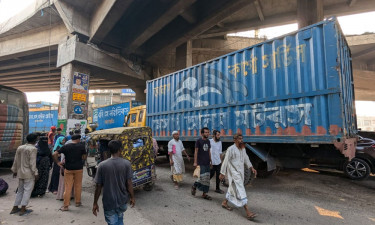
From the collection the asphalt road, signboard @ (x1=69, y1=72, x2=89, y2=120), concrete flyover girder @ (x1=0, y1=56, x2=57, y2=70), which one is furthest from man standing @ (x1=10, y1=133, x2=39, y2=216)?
concrete flyover girder @ (x1=0, y1=56, x2=57, y2=70)

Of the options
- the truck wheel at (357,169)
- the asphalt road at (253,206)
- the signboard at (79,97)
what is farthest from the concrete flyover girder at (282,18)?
the asphalt road at (253,206)

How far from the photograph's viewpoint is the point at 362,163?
559 centimetres

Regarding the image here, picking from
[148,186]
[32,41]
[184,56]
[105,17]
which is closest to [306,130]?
[148,186]

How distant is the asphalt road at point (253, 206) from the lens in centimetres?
334

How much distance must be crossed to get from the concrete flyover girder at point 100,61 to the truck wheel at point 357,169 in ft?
44.2

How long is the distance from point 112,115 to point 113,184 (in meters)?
13.5

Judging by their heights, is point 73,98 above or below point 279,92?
above

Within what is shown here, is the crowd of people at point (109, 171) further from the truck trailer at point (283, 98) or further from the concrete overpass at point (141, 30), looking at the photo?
the concrete overpass at point (141, 30)

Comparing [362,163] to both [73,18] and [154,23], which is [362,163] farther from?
[73,18]

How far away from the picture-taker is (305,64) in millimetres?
4285

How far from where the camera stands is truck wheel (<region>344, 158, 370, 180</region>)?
552 cm

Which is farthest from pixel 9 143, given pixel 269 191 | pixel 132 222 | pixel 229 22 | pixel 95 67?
pixel 229 22

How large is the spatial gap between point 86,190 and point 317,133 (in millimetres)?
5508

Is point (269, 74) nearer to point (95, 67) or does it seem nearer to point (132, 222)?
point (132, 222)
